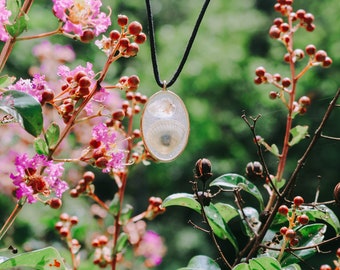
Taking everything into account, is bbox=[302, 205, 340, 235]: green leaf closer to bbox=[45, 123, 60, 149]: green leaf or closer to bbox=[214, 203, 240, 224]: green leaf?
bbox=[214, 203, 240, 224]: green leaf

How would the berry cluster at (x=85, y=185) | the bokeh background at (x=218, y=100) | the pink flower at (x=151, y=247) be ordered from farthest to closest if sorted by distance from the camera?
the bokeh background at (x=218, y=100) → the pink flower at (x=151, y=247) → the berry cluster at (x=85, y=185)

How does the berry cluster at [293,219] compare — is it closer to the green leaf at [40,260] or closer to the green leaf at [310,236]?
the green leaf at [310,236]

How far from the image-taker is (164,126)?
67 centimetres

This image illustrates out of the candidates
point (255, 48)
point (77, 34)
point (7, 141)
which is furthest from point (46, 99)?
point (255, 48)

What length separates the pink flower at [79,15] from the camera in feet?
1.79

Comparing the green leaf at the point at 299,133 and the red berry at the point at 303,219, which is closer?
the red berry at the point at 303,219

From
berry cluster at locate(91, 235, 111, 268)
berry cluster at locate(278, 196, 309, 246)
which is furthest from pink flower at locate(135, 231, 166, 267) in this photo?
berry cluster at locate(278, 196, 309, 246)

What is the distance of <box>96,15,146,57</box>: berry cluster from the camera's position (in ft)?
1.80

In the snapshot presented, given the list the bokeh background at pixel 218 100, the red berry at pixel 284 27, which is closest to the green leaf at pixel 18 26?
the red berry at pixel 284 27

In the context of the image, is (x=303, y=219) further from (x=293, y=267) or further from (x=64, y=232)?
(x=64, y=232)

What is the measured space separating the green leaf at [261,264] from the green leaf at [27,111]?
0.24 m

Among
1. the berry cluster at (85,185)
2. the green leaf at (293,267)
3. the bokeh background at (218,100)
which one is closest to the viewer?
the green leaf at (293,267)

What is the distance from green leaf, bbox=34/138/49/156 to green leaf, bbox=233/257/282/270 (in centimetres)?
22

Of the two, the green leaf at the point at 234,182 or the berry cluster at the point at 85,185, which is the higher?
the green leaf at the point at 234,182
